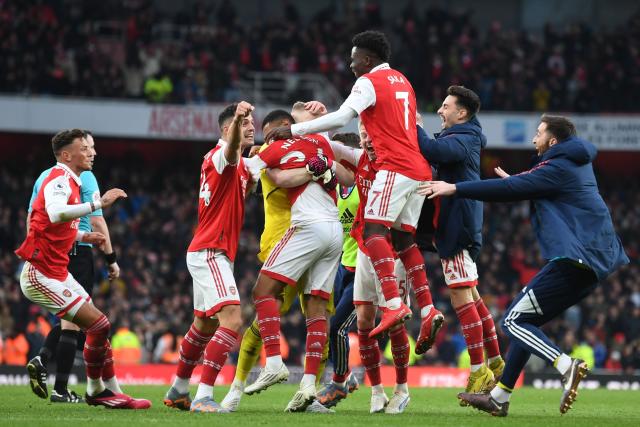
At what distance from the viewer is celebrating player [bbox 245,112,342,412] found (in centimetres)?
917

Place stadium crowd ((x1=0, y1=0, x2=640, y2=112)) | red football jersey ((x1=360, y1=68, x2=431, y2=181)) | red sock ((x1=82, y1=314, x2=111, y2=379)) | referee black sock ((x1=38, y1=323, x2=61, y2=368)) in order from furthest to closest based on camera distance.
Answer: stadium crowd ((x1=0, y1=0, x2=640, y2=112)), referee black sock ((x1=38, y1=323, x2=61, y2=368)), red sock ((x1=82, y1=314, x2=111, y2=379)), red football jersey ((x1=360, y1=68, x2=431, y2=181))

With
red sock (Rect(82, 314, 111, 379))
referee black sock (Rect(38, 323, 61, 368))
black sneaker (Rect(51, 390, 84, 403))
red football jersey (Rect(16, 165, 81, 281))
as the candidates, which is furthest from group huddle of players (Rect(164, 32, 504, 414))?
referee black sock (Rect(38, 323, 61, 368))

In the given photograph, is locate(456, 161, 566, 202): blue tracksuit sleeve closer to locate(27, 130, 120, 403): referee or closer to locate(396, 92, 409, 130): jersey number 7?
locate(396, 92, 409, 130): jersey number 7

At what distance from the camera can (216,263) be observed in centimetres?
917

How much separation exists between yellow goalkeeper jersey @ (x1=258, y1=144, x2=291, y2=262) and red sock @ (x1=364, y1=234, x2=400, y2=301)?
0.92m

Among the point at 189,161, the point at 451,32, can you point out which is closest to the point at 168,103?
the point at 189,161

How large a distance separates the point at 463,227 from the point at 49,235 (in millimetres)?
3770

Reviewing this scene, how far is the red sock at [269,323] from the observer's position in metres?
9.17

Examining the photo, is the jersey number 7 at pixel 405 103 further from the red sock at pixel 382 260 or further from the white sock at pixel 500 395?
the white sock at pixel 500 395

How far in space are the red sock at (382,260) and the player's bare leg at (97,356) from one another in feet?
8.05

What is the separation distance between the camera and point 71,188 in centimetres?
961

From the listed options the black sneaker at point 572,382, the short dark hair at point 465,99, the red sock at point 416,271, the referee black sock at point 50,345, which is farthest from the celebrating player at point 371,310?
the referee black sock at point 50,345

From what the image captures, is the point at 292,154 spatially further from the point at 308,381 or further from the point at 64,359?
the point at 64,359

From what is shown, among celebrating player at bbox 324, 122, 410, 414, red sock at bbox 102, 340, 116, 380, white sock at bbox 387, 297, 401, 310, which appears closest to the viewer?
Result: white sock at bbox 387, 297, 401, 310
